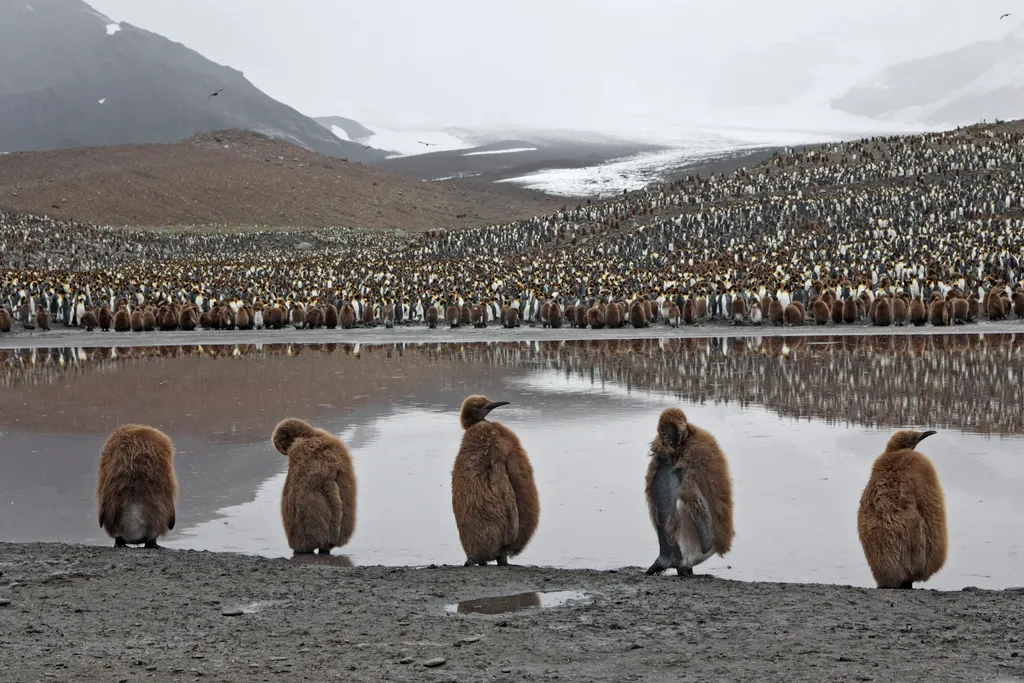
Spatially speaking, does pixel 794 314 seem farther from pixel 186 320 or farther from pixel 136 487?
pixel 136 487

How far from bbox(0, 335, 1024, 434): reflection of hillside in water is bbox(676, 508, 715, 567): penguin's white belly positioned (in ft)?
17.1

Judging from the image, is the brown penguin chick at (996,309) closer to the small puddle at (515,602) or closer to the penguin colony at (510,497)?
the penguin colony at (510,497)

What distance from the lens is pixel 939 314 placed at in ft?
74.7

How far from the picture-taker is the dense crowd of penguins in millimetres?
25703

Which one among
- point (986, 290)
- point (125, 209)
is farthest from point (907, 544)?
point (125, 209)

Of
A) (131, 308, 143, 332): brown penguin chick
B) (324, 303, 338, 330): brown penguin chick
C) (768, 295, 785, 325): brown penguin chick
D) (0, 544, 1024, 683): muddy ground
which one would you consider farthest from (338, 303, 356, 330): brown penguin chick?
(0, 544, 1024, 683): muddy ground

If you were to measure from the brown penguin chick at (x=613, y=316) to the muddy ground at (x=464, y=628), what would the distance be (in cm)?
1939

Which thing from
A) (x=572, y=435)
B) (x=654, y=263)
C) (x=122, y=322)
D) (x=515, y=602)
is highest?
(x=654, y=263)

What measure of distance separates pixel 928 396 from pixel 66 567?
908 centimetres

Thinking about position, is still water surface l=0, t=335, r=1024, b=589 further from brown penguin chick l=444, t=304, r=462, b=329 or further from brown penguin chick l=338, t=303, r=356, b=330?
brown penguin chick l=338, t=303, r=356, b=330

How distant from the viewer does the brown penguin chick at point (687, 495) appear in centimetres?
521

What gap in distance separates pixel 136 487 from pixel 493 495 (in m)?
1.95

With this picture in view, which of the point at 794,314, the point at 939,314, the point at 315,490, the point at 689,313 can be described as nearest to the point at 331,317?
the point at 689,313

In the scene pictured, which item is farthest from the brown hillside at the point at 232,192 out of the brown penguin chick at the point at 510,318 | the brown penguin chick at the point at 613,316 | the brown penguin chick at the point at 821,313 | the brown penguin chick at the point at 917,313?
the brown penguin chick at the point at 917,313
